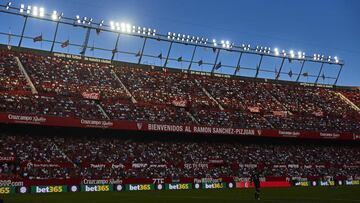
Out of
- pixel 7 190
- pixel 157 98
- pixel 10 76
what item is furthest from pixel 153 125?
pixel 7 190

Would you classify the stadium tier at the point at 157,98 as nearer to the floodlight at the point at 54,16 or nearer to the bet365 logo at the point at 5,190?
the floodlight at the point at 54,16

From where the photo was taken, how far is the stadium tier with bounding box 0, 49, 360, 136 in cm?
6106

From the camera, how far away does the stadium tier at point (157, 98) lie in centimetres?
6106

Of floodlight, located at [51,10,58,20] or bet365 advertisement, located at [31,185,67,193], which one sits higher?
floodlight, located at [51,10,58,20]

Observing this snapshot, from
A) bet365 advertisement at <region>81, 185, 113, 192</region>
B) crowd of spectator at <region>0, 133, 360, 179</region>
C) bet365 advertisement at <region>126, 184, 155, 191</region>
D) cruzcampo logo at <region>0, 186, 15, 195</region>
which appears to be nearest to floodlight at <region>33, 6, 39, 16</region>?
crowd of spectator at <region>0, 133, 360, 179</region>

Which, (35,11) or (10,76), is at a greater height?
(35,11)

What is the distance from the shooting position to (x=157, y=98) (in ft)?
237

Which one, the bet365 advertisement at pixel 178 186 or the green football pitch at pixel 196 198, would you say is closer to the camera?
the green football pitch at pixel 196 198

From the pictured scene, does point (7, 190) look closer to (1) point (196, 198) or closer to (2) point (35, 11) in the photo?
(1) point (196, 198)

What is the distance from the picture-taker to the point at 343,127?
82375 mm

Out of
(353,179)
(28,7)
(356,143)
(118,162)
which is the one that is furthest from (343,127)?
(28,7)

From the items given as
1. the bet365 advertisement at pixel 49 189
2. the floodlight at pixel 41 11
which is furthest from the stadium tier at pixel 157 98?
the bet365 advertisement at pixel 49 189

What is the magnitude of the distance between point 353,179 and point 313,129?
427 inches

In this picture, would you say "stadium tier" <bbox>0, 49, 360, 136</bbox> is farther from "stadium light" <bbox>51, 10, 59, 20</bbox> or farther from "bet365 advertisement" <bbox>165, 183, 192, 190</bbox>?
"bet365 advertisement" <bbox>165, 183, 192, 190</bbox>
